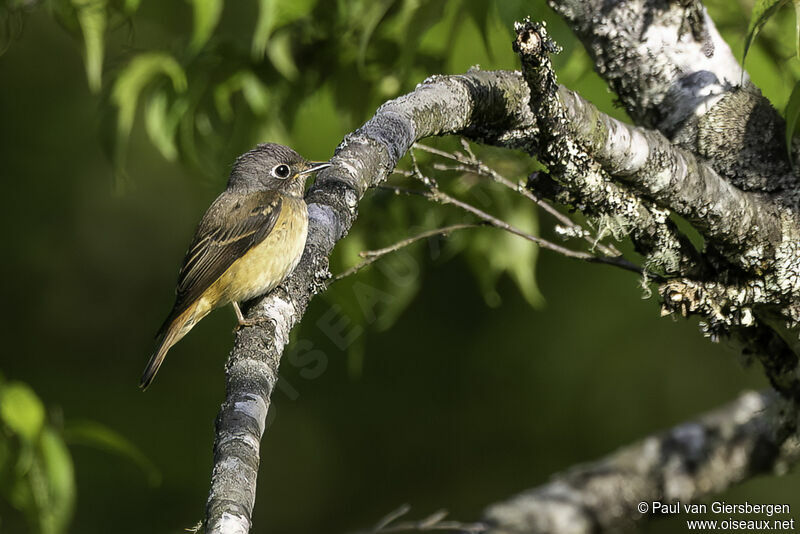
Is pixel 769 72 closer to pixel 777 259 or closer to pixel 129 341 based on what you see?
pixel 777 259

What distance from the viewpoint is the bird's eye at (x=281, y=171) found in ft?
13.6

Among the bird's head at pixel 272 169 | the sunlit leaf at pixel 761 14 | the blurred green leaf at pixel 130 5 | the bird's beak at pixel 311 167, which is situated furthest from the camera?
the bird's head at pixel 272 169

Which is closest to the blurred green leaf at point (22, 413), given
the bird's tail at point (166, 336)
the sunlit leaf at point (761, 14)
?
the bird's tail at point (166, 336)

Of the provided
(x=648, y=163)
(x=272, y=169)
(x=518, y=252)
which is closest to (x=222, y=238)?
(x=272, y=169)

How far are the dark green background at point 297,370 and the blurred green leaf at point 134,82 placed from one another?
11.6 ft

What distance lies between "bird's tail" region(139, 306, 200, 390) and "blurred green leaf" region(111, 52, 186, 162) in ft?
2.47

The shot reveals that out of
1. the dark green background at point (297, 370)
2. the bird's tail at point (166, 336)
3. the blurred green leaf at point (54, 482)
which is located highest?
the dark green background at point (297, 370)

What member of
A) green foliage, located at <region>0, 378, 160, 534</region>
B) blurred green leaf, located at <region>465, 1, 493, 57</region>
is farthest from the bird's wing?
blurred green leaf, located at <region>465, 1, 493, 57</region>

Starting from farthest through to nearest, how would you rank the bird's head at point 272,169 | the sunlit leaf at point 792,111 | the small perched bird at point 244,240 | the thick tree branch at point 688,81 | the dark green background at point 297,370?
the dark green background at point 297,370 < the bird's head at point 272,169 < the small perched bird at point 244,240 < the thick tree branch at point 688,81 < the sunlit leaf at point 792,111

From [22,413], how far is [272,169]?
155cm

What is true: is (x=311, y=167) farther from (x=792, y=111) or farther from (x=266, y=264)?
(x=792, y=111)

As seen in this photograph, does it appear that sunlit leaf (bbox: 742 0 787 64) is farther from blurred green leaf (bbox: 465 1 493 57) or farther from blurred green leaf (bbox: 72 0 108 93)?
blurred green leaf (bbox: 72 0 108 93)

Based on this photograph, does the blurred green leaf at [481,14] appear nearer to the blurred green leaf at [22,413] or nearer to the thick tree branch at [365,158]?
the thick tree branch at [365,158]

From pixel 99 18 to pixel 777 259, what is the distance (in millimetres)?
2726
